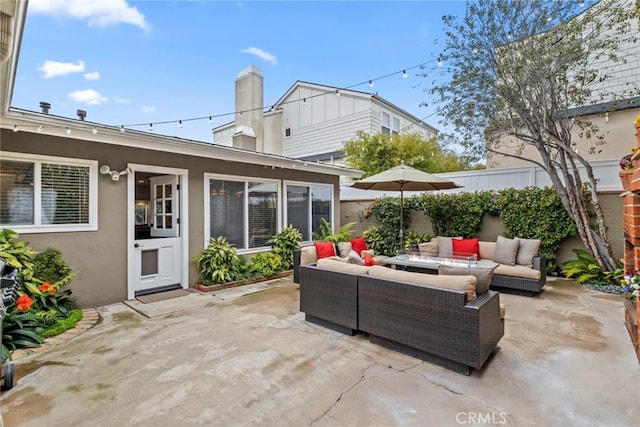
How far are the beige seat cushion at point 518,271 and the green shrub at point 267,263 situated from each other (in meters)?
4.51

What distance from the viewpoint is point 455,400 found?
97.8 inches

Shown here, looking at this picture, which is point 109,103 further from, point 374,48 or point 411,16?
point 411,16

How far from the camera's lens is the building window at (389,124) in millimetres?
13484

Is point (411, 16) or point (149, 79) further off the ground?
point (411, 16)

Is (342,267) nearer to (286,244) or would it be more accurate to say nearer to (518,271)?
(518,271)

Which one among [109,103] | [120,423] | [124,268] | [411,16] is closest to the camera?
[120,423]

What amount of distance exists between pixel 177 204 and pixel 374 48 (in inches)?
288

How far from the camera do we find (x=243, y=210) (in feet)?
23.5

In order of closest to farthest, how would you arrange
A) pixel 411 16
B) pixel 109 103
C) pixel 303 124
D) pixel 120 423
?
pixel 120 423 → pixel 411 16 → pixel 109 103 → pixel 303 124

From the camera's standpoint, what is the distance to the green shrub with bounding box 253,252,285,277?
6906mm

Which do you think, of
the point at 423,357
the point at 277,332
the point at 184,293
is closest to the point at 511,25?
the point at 423,357

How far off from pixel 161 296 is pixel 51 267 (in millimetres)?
1646

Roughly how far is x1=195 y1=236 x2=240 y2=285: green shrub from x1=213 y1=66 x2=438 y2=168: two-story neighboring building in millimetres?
5464

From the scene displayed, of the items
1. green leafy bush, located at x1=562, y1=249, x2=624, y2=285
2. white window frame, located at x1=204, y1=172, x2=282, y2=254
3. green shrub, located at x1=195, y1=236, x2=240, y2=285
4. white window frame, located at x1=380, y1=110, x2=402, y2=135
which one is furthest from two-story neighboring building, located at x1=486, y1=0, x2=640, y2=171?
green shrub, located at x1=195, y1=236, x2=240, y2=285
